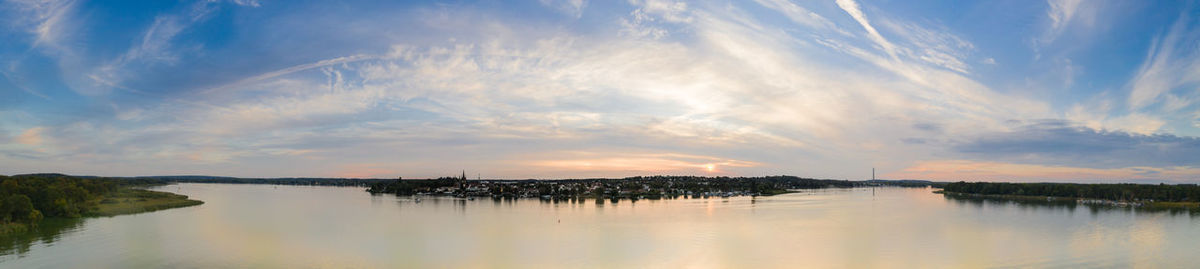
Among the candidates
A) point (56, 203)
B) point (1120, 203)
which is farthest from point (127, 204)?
point (1120, 203)

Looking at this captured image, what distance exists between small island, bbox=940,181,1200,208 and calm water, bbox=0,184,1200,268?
104 ft

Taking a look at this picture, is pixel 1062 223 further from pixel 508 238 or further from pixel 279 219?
pixel 279 219

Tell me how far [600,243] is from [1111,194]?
87.2m

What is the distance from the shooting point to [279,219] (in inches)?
1929

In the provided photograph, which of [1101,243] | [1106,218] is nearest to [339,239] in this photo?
[1101,243]

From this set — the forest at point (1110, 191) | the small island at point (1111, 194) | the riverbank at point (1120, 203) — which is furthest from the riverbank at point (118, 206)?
the forest at point (1110, 191)

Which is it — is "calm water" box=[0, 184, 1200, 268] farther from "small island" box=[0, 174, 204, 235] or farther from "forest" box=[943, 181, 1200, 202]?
"forest" box=[943, 181, 1200, 202]

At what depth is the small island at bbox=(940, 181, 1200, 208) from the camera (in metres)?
74.9

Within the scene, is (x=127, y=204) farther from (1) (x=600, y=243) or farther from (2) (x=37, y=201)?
(1) (x=600, y=243)

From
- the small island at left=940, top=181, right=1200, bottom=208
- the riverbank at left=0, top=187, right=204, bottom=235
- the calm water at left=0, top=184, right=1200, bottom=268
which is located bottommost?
the calm water at left=0, top=184, right=1200, bottom=268

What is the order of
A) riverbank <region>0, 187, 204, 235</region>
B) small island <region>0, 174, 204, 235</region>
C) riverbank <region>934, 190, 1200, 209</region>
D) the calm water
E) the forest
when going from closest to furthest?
the calm water < riverbank <region>0, 187, 204, 235</region> < small island <region>0, 174, 204, 235</region> < riverbank <region>934, 190, 1200, 209</region> < the forest

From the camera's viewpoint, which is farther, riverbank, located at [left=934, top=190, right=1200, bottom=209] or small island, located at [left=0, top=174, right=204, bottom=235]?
riverbank, located at [left=934, top=190, right=1200, bottom=209]

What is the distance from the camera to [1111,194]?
271ft

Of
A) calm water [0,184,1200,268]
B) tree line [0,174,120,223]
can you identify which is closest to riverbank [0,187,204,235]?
tree line [0,174,120,223]
